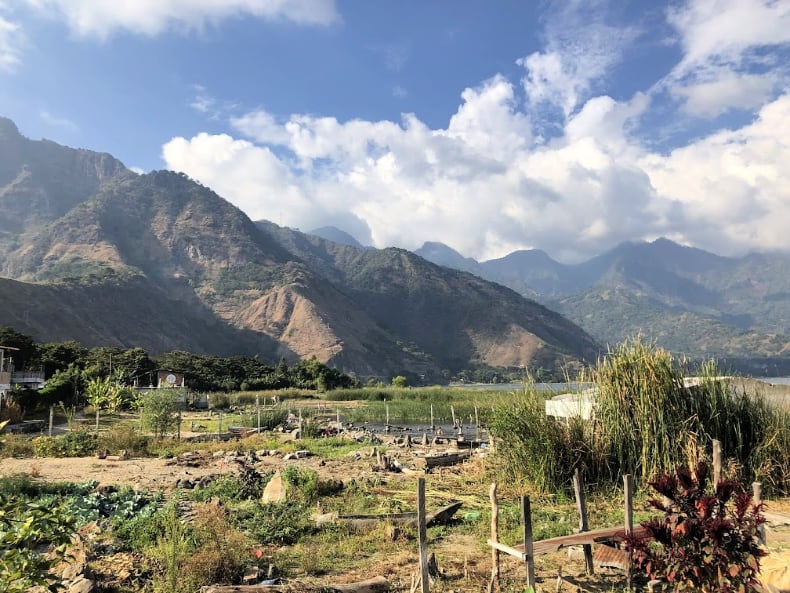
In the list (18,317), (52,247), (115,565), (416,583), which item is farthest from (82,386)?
(52,247)

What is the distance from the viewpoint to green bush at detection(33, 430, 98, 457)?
18.2 meters

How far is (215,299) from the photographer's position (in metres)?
140

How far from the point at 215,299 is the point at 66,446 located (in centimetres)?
12625

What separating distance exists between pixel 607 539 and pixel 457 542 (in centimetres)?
253

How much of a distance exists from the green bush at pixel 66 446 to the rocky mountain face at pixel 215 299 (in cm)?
7147

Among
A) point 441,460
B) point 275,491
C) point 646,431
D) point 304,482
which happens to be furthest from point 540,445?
point 441,460

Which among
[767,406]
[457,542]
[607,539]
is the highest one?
[767,406]

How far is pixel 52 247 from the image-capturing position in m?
141

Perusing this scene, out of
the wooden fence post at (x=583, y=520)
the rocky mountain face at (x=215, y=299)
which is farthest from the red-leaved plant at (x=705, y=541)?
the rocky mountain face at (x=215, y=299)

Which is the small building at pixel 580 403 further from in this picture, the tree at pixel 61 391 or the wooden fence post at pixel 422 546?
the tree at pixel 61 391

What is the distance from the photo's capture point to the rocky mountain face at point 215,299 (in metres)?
102

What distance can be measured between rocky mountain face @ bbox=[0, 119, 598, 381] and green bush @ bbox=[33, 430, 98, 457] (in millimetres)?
71475

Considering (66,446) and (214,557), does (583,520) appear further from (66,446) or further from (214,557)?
(66,446)

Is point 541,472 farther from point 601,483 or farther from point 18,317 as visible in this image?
point 18,317
